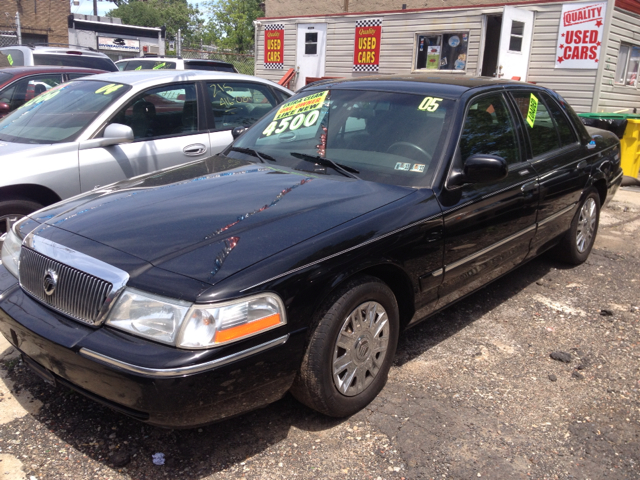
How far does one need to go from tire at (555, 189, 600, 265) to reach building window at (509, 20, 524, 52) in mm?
8769

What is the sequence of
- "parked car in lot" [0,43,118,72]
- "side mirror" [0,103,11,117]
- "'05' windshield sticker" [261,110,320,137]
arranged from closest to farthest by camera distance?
"'05' windshield sticker" [261,110,320,137]
"side mirror" [0,103,11,117]
"parked car in lot" [0,43,118,72]

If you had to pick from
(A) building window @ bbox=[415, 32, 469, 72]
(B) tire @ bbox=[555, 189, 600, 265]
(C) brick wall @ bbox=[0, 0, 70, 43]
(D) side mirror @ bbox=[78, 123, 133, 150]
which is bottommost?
(B) tire @ bbox=[555, 189, 600, 265]

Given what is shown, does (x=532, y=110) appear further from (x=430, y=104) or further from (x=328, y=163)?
(x=328, y=163)

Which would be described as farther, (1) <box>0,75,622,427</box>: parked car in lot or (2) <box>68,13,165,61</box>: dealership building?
(2) <box>68,13,165,61</box>: dealership building

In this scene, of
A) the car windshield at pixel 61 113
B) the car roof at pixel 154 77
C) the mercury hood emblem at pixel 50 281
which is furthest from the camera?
the car roof at pixel 154 77

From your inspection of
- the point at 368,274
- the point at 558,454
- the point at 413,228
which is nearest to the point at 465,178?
the point at 413,228

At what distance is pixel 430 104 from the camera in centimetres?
372

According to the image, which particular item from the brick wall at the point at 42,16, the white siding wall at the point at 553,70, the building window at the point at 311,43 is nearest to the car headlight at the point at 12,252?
the white siding wall at the point at 553,70

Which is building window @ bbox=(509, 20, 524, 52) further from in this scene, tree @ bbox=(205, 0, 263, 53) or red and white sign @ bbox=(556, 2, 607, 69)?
tree @ bbox=(205, 0, 263, 53)

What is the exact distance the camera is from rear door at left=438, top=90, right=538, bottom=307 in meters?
3.46

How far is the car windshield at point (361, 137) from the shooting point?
11.5 feet

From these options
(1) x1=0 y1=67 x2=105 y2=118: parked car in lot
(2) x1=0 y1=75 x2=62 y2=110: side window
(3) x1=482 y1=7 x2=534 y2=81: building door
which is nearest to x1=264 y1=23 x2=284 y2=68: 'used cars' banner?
(3) x1=482 y1=7 x2=534 y2=81: building door

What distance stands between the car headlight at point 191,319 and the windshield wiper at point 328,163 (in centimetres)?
129

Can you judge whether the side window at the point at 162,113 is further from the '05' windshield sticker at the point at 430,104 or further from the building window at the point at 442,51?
the building window at the point at 442,51
